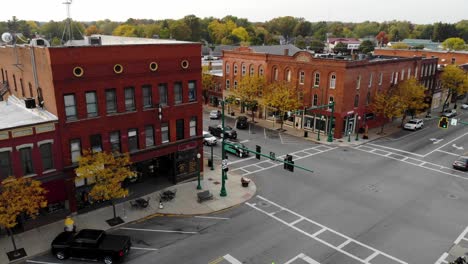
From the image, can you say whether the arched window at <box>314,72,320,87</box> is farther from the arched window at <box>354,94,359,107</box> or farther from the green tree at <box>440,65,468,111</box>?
the green tree at <box>440,65,468,111</box>

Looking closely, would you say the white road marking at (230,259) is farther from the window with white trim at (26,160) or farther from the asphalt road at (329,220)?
the window with white trim at (26,160)

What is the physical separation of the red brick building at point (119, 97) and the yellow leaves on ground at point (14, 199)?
3949 millimetres

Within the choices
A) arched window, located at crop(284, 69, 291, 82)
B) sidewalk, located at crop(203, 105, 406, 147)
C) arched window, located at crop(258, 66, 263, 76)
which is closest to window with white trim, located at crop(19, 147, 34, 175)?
sidewalk, located at crop(203, 105, 406, 147)

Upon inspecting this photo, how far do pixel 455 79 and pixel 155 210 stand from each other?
212 feet

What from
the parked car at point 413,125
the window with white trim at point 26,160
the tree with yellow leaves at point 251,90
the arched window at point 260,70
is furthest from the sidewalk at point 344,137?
the window with white trim at point 26,160

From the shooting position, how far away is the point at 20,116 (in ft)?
87.8

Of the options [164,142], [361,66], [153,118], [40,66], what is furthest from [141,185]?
[361,66]

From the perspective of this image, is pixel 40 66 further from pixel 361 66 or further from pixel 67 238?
pixel 361 66

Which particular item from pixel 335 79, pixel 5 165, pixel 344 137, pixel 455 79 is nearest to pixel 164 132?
pixel 5 165

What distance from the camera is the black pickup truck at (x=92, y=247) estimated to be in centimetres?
2180

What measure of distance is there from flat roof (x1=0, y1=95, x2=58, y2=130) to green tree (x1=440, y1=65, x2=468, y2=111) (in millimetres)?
67488

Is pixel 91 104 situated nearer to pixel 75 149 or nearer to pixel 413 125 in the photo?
pixel 75 149

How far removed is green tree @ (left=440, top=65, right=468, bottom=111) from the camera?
222 feet

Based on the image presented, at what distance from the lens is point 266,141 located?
48625 mm
